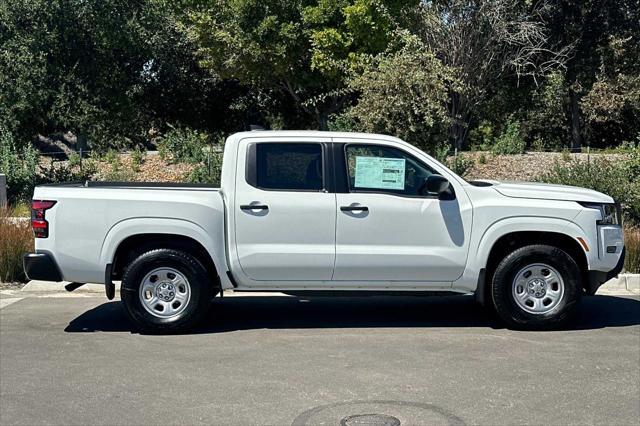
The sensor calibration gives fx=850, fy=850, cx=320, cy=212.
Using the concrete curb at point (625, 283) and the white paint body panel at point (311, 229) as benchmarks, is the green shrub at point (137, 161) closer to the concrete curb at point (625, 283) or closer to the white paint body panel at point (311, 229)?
the white paint body panel at point (311, 229)

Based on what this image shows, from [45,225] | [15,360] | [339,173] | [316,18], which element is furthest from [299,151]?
[316,18]

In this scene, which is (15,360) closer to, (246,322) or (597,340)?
(246,322)

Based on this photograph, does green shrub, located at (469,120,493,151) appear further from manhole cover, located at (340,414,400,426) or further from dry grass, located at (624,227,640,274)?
manhole cover, located at (340,414,400,426)

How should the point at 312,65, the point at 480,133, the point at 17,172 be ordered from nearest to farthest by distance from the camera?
the point at 17,172 < the point at 312,65 < the point at 480,133

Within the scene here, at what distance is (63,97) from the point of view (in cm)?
1936

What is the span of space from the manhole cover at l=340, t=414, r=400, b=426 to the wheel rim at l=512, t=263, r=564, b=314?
9.78 feet

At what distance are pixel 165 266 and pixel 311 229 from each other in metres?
1.44

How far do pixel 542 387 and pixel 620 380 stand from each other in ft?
2.27

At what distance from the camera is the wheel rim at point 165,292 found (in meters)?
8.13

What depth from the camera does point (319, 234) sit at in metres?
8.10

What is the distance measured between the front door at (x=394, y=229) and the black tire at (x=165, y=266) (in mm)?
1320

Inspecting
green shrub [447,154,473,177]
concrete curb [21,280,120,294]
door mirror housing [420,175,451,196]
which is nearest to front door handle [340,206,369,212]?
door mirror housing [420,175,451,196]

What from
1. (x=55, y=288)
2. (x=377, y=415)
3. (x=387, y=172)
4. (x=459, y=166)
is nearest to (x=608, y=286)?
(x=387, y=172)

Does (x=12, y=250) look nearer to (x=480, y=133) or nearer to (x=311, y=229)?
(x=311, y=229)
